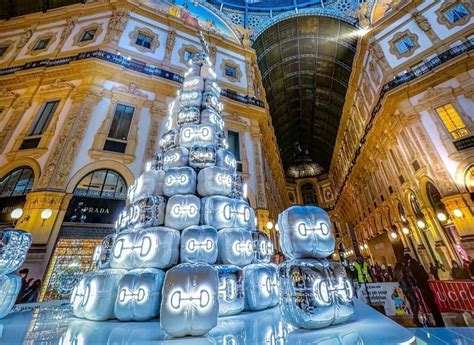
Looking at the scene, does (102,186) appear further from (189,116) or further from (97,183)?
(189,116)

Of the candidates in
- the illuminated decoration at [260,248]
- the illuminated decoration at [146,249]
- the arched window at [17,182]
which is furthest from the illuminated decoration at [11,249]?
the arched window at [17,182]

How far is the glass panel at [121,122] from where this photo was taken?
9.94 meters

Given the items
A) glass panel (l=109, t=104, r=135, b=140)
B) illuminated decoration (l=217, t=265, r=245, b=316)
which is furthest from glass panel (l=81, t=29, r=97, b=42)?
illuminated decoration (l=217, t=265, r=245, b=316)

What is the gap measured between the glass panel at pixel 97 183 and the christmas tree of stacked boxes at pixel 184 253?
19.4ft

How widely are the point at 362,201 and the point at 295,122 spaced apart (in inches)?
618

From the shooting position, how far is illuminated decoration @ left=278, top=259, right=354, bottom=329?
178 cm

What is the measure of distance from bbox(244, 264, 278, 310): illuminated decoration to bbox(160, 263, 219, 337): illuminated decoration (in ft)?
3.40

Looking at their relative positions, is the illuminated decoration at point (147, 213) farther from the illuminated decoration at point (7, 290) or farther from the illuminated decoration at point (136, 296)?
the illuminated decoration at point (7, 290)

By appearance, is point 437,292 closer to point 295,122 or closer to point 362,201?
point 362,201

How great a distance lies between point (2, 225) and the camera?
7.52 metres

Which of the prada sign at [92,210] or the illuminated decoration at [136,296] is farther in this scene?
the prada sign at [92,210]

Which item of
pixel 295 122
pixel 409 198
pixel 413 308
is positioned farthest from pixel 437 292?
pixel 295 122

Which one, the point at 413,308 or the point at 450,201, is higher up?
the point at 450,201

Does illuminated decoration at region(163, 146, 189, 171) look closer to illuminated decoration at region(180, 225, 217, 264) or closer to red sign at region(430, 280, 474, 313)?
illuminated decoration at region(180, 225, 217, 264)
